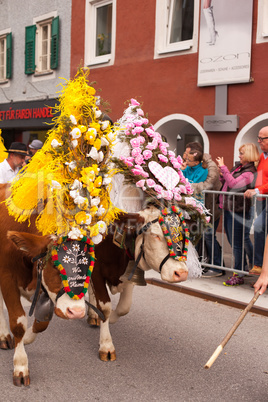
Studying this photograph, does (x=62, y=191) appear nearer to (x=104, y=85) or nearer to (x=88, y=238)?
(x=88, y=238)

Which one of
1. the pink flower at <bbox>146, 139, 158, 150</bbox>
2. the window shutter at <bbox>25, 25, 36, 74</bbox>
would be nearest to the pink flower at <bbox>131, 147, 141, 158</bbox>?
the pink flower at <bbox>146, 139, 158, 150</bbox>

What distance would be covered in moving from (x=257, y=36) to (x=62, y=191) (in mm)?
7539

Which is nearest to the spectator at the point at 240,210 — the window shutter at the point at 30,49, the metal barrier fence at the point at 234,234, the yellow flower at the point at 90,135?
the metal barrier fence at the point at 234,234

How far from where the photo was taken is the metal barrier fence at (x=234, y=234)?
657 centimetres

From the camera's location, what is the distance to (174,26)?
37.4 feet

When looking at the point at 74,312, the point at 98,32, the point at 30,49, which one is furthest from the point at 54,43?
the point at 74,312

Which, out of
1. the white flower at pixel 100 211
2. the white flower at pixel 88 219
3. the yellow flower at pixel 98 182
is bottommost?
the white flower at pixel 88 219

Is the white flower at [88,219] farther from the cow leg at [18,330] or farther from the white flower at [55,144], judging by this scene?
the cow leg at [18,330]

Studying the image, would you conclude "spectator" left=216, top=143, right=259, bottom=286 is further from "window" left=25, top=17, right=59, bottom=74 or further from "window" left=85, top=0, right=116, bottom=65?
"window" left=25, top=17, right=59, bottom=74

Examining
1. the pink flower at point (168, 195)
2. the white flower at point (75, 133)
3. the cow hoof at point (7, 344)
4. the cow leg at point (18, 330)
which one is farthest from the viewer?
the cow hoof at point (7, 344)

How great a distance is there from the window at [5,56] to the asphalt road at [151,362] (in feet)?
43.2

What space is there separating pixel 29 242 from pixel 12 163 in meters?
4.11

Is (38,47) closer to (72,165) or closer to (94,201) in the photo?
(72,165)

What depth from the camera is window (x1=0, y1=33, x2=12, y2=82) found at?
1658 centimetres
